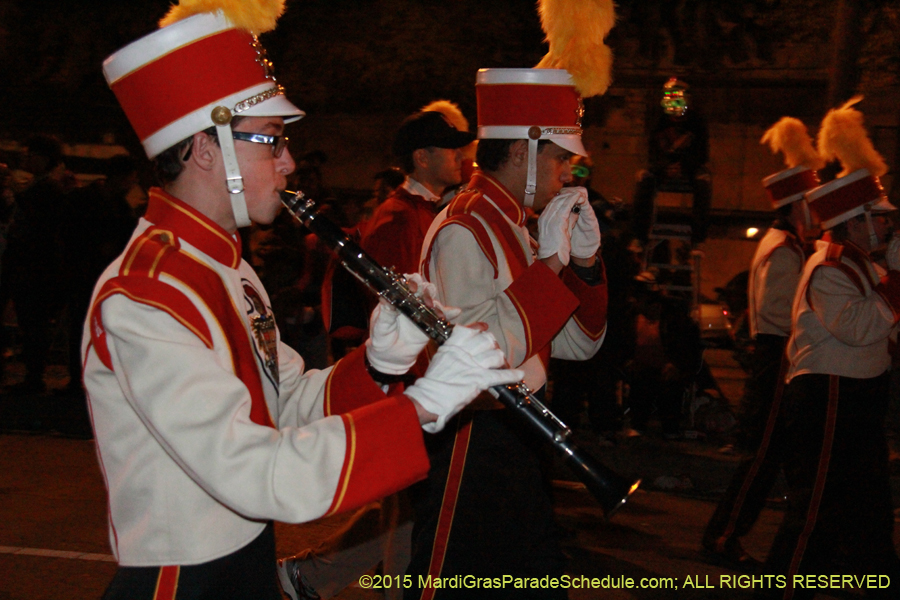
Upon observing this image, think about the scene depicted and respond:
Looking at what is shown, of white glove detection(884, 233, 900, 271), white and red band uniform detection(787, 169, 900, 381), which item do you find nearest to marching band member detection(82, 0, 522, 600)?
white and red band uniform detection(787, 169, 900, 381)

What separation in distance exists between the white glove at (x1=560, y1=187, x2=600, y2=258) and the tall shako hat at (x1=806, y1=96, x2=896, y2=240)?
172 centimetres

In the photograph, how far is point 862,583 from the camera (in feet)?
14.6

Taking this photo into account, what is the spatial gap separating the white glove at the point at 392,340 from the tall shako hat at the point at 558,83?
1244 millimetres

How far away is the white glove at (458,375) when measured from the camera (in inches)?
86.5

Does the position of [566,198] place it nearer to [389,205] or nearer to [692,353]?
[389,205]

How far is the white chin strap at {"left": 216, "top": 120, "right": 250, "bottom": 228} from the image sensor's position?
2.31 m

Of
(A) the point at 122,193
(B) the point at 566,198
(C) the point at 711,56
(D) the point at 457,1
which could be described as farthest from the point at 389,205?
(C) the point at 711,56

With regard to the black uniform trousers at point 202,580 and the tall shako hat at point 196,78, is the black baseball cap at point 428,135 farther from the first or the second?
the black uniform trousers at point 202,580

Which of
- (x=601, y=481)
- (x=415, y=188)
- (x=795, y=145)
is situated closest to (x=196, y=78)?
(x=601, y=481)

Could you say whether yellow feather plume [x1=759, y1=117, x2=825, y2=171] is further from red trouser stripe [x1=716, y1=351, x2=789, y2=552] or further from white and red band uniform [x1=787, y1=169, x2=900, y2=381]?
red trouser stripe [x1=716, y1=351, x2=789, y2=552]

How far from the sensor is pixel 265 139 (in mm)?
2385

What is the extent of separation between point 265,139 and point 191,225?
0.28 metres

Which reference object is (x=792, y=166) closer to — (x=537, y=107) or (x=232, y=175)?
(x=537, y=107)

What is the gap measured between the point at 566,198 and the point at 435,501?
1194 mm
